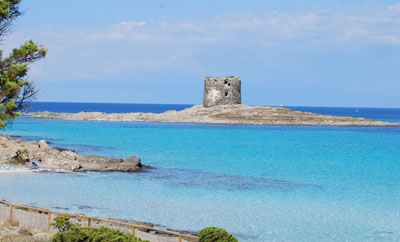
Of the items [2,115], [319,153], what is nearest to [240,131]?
[319,153]

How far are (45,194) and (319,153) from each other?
→ 110 ft

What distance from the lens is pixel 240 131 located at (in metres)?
86.2

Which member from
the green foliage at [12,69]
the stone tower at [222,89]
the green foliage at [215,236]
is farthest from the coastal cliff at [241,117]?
the green foliage at [215,236]

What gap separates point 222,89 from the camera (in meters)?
101

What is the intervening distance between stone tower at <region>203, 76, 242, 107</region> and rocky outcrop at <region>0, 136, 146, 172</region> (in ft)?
194

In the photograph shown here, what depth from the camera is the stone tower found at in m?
101

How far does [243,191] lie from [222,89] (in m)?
69.2

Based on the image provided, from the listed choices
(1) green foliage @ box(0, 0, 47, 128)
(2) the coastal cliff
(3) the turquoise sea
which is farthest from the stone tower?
(1) green foliage @ box(0, 0, 47, 128)

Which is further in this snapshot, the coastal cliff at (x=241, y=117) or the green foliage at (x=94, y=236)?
the coastal cliff at (x=241, y=117)

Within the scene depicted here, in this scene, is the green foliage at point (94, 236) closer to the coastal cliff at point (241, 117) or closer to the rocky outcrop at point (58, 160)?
the rocky outcrop at point (58, 160)

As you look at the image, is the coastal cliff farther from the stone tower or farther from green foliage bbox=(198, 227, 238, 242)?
green foliage bbox=(198, 227, 238, 242)

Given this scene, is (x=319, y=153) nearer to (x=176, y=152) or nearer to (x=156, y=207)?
(x=176, y=152)

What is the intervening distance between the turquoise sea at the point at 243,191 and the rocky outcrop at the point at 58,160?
6.00 ft

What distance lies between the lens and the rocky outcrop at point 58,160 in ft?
132
